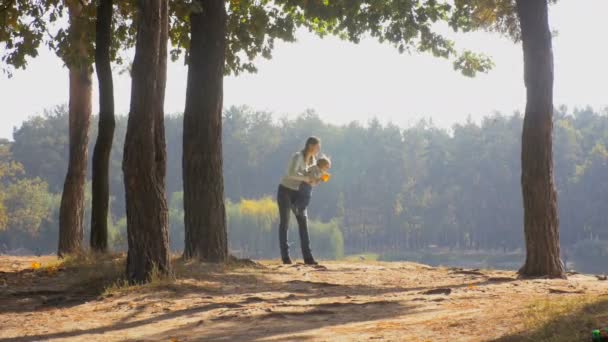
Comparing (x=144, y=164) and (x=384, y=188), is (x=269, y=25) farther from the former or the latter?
(x=384, y=188)

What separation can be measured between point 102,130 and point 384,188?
336ft

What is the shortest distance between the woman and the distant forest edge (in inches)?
2962

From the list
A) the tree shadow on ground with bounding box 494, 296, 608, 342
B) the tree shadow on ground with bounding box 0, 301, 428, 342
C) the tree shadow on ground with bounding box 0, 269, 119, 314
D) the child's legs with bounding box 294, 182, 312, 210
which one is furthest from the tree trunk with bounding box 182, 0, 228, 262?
the tree shadow on ground with bounding box 494, 296, 608, 342

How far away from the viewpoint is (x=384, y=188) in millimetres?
115875

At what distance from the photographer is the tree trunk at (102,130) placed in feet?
47.2

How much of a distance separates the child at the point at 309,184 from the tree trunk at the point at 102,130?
119 inches

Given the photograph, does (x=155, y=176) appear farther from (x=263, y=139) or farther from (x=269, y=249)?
(x=263, y=139)

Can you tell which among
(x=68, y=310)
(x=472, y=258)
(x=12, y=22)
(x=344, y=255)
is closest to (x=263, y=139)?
(x=344, y=255)

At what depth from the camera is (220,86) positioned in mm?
13703

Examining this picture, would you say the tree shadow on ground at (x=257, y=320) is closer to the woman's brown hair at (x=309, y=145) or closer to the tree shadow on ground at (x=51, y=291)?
the tree shadow on ground at (x=51, y=291)

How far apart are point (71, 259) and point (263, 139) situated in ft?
372

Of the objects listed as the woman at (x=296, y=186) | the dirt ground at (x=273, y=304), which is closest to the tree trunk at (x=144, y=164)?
the dirt ground at (x=273, y=304)

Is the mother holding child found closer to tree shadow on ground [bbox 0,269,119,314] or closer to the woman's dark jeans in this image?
the woman's dark jeans

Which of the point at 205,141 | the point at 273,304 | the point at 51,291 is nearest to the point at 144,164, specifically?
the point at 51,291
